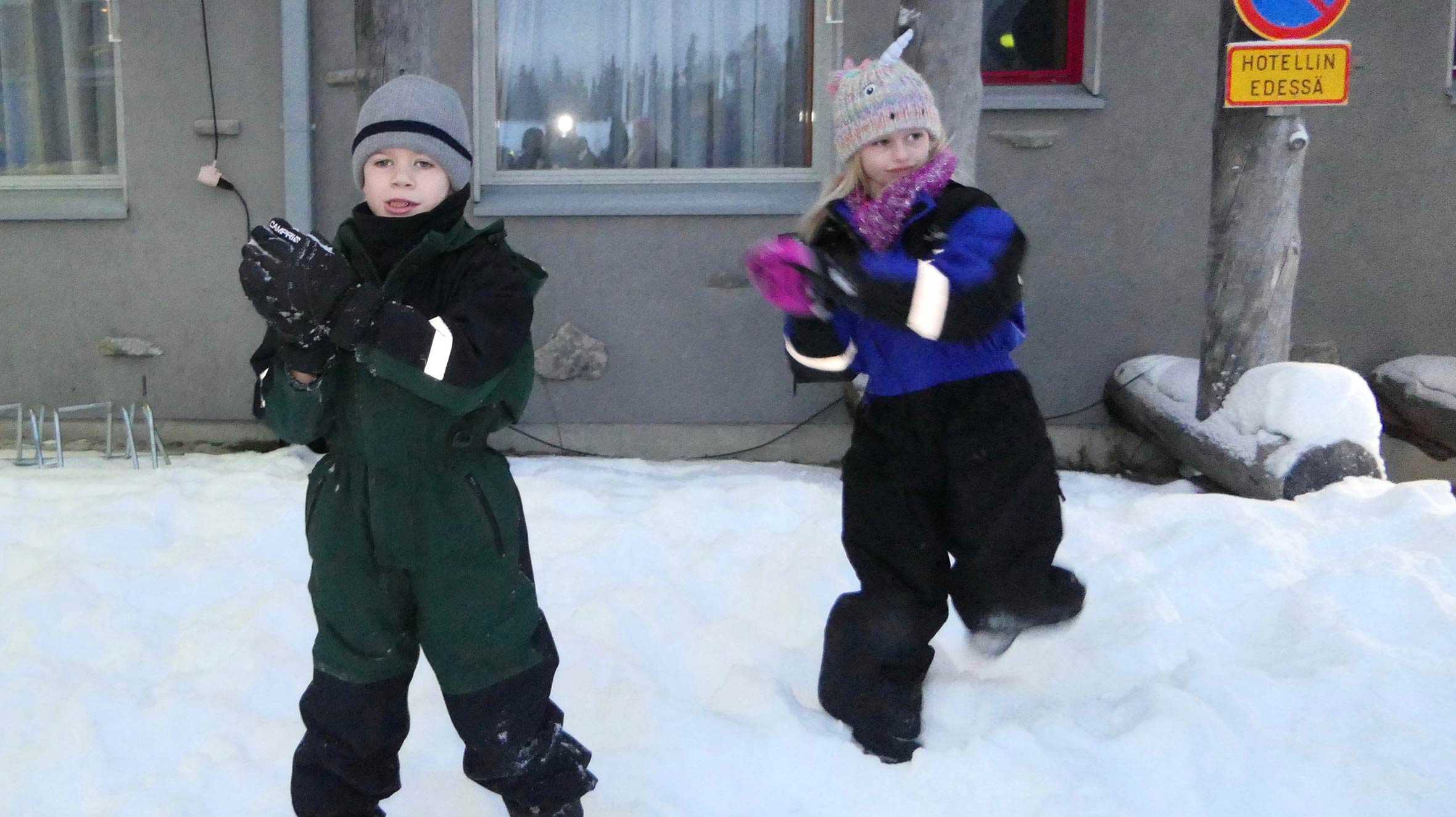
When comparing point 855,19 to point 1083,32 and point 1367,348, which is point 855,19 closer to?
point 1083,32

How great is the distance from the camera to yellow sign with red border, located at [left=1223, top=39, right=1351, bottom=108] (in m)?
4.42

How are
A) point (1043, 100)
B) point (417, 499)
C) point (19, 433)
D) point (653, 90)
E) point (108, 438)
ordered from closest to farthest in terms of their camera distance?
point (417, 499), point (19, 433), point (108, 438), point (1043, 100), point (653, 90)

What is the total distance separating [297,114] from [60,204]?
1.38 metres

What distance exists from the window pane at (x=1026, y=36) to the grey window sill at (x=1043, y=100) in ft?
0.67

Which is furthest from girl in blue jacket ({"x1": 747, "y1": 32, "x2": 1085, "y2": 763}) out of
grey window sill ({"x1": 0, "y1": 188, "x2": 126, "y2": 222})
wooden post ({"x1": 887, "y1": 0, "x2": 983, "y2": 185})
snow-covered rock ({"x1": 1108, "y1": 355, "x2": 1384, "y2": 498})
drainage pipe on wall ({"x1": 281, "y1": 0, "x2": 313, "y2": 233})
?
grey window sill ({"x1": 0, "y1": 188, "x2": 126, "y2": 222})

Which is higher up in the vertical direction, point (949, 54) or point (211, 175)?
point (949, 54)

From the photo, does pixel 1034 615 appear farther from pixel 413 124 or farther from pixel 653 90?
pixel 653 90

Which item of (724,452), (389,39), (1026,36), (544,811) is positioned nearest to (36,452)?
(389,39)

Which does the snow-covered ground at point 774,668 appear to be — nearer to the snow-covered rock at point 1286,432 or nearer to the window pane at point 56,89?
the snow-covered rock at point 1286,432

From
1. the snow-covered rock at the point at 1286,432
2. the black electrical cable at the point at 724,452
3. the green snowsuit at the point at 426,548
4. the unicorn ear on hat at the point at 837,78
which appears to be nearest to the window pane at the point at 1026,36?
the black electrical cable at the point at 724,452

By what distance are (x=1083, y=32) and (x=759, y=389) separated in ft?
7.31

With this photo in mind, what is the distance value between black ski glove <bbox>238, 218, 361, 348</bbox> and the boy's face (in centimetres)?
18

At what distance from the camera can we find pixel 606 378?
5996 millimetres

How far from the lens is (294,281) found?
1961 mm
